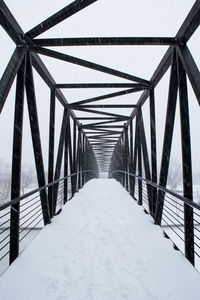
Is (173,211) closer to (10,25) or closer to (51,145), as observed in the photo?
(51,145)

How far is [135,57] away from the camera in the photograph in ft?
16.0

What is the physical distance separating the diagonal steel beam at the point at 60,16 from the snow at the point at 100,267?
3.49m

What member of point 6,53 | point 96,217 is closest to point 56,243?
point 96,217

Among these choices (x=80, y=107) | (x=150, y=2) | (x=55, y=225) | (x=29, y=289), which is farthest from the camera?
(x=80, y=107)

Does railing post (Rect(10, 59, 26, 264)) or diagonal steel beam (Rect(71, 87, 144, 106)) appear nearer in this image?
railing post (Rect(10, 59, 26, 264))

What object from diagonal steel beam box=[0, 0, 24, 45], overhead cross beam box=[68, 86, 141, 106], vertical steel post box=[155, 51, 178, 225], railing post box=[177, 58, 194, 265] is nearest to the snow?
railing post box=[177, 58, 194, 265]

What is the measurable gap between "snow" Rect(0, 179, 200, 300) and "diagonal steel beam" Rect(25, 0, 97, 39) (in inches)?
137

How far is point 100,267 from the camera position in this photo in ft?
9.36

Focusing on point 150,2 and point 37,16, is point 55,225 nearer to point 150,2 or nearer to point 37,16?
point 37,16

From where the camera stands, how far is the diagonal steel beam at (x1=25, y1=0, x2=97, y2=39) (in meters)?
3.17

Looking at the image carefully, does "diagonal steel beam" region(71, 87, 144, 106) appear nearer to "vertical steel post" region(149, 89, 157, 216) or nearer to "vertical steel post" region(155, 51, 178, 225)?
"vertical steel post" region(149, 89, 157, 216)

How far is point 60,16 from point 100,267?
3670 mm

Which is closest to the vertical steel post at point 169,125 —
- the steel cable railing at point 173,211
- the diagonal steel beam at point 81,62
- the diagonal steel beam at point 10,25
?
the steel cable railing at point 173,211

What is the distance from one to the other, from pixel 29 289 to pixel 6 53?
3653 mm
